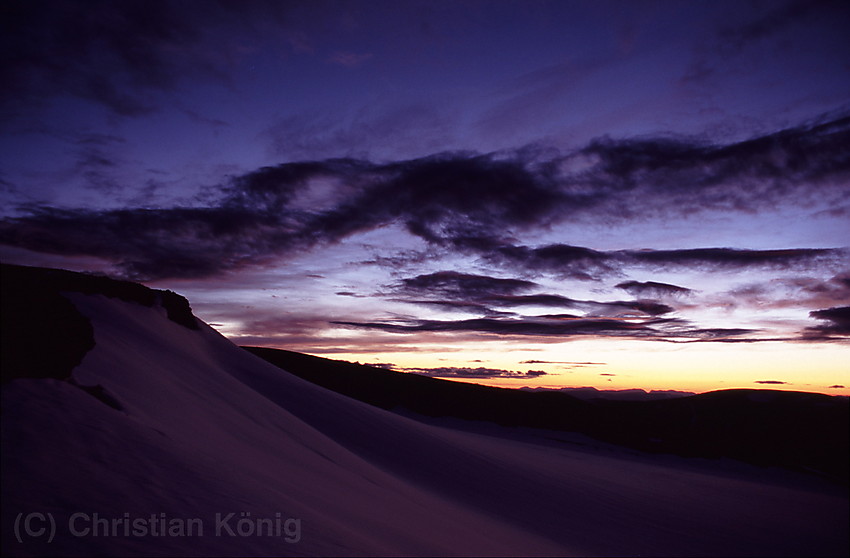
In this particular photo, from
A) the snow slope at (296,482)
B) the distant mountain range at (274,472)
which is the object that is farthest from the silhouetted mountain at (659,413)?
the snow slope at (296,482)

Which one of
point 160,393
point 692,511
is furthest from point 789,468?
point 160,393

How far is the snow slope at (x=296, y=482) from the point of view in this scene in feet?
21.6

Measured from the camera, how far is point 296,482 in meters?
11.1

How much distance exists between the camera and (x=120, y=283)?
70.4 feet

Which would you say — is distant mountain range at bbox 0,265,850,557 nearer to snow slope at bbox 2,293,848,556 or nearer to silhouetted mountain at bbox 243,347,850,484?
snow slope at bbox 2,293,848,556

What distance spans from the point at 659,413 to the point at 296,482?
50.7 m

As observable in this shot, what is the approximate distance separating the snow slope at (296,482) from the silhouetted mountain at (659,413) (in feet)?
19.8

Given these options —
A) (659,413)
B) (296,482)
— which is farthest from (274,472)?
(659,413)

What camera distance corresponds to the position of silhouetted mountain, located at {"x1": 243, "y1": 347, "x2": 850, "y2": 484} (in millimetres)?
35688

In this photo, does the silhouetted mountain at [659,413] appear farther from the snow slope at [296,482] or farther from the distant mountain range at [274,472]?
the snow slope at [296,482]

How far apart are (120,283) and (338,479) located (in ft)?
50.1

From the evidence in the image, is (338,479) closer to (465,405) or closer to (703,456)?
(703,456)

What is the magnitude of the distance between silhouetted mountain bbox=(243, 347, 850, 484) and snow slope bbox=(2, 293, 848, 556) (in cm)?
602

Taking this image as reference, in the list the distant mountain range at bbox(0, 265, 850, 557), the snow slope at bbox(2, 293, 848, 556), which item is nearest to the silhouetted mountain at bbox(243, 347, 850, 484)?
the distant mountain range at bbox(0, 265, 850, 557)
